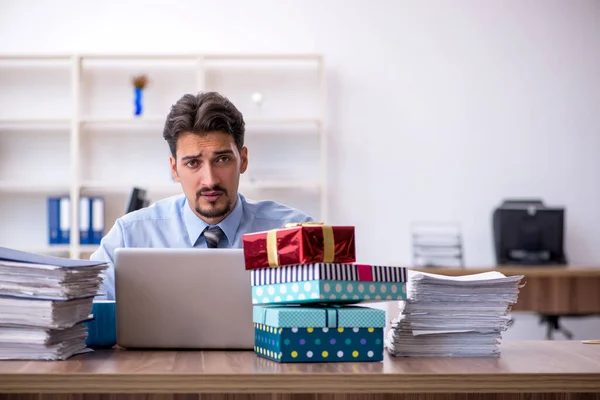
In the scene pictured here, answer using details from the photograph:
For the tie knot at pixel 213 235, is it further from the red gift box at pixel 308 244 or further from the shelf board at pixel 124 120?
the shelf board at pixel 124 120

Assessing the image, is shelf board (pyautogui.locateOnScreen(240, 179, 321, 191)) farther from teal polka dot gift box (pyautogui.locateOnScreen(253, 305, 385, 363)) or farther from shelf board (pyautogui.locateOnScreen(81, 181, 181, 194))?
teal polka dot gift box (pyautogui.locateOnScreen(253, 305, 385, 363))

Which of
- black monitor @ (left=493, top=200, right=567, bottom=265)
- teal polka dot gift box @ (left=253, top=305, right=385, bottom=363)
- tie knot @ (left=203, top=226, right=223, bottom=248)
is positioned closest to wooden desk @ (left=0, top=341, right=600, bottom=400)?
teal polka dot gift box @ (left=253, top=305, right=385, bottom=363)

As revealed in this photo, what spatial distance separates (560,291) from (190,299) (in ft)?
11.0

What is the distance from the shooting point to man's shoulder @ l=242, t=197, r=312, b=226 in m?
2.71

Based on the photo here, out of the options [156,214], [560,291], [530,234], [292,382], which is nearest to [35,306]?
[292,382]

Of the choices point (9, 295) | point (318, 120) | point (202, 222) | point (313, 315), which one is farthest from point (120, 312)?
point (318, 120)

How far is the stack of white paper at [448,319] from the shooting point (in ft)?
5.34

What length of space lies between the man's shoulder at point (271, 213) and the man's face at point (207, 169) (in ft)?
0.72

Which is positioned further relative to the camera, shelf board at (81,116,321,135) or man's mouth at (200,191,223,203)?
shelf board at (81,116,321,135)

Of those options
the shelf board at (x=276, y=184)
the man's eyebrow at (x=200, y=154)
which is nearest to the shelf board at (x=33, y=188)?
the shelf board at (x=276, y=184)

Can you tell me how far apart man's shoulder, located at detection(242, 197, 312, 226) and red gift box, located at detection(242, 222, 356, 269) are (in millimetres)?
1162

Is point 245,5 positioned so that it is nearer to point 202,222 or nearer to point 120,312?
point 202,222

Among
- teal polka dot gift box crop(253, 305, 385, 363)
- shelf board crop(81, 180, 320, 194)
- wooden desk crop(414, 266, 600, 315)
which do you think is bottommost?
wooden desk crop(414, 266, 600, 315)

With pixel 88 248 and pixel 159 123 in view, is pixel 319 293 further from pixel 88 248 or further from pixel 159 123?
pixel 159 123
